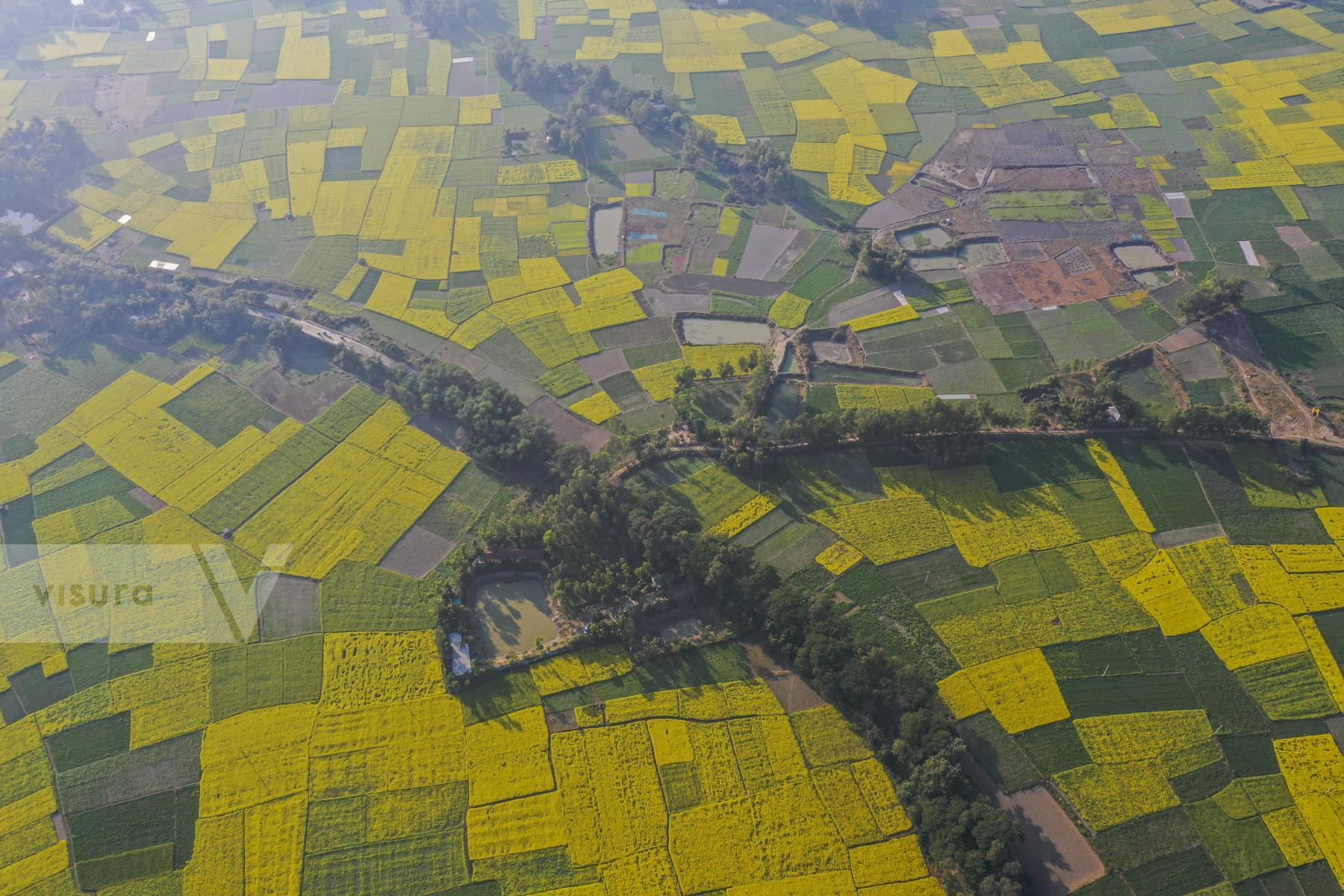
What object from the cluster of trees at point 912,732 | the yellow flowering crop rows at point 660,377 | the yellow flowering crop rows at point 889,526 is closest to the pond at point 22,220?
the yellow flowering crop rows at point 660,377

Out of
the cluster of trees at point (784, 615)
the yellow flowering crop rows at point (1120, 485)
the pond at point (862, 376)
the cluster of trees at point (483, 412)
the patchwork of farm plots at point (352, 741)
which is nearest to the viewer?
the cluster of trees at point (784, 615)

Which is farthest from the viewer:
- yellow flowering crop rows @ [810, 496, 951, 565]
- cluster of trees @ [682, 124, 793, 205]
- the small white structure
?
cluster of trees @ [682, 124, 793, 205]

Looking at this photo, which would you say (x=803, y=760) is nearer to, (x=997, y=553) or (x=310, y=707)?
(x=997, y=553)

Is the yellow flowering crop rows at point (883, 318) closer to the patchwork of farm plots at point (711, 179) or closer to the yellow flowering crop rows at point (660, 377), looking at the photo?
the patchwork of farm plots at point (711, 179)

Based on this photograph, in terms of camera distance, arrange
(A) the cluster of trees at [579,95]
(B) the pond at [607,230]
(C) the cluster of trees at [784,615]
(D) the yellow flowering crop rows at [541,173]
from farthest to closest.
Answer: (A) the cluster of trees at [579,95], (D) the yellow flowering crop rows at [541,173], (B) the pond at [607,230], (C) the cluster of trees at [784,615]

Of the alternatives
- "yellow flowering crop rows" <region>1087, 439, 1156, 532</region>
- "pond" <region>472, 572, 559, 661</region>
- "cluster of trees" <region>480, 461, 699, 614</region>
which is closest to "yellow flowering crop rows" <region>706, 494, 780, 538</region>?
"cluster of trees" <region>480, 461, 699, 614</region>

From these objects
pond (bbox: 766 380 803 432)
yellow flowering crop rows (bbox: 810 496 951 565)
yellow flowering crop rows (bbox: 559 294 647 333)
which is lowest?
yellow flowering crop rows (bbox: 810 496 951 565)

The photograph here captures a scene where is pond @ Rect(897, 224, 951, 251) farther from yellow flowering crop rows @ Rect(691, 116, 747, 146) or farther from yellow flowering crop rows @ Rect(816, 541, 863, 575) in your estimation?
yellow flowering crop rows @ Rect(816, 541, 863, 575)
